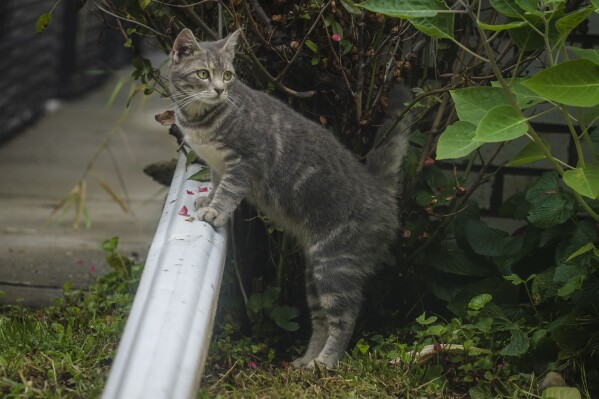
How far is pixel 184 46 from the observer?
3.66 meters

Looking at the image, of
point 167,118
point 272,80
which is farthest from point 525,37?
point 167,118

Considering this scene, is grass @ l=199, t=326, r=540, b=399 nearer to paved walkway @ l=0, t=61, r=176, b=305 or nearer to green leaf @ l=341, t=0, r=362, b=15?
green leaf @ l=341, t=0, r=362, b=15

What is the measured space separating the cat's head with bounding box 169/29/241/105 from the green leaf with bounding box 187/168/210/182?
13.0 inches

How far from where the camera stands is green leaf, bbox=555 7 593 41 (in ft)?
9.13

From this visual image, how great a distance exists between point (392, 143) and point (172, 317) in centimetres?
152

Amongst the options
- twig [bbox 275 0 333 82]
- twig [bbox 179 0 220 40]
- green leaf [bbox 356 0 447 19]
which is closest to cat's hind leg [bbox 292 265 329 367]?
twig [bbox 275 0 333 82]

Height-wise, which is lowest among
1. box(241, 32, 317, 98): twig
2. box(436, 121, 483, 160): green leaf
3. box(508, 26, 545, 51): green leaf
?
box(241, 32, 317, 98): twig

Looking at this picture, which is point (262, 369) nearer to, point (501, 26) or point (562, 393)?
point (562, 393)

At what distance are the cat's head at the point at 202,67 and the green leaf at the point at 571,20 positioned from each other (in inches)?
48.9

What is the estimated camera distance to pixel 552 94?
9.01 feet

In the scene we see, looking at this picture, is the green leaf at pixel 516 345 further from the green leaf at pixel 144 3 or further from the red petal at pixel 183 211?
the green leaf at pixel 144 3

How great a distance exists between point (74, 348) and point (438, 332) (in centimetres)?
136

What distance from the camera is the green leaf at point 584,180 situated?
2803 mm

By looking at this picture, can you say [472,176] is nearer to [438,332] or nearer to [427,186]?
[427,186]
